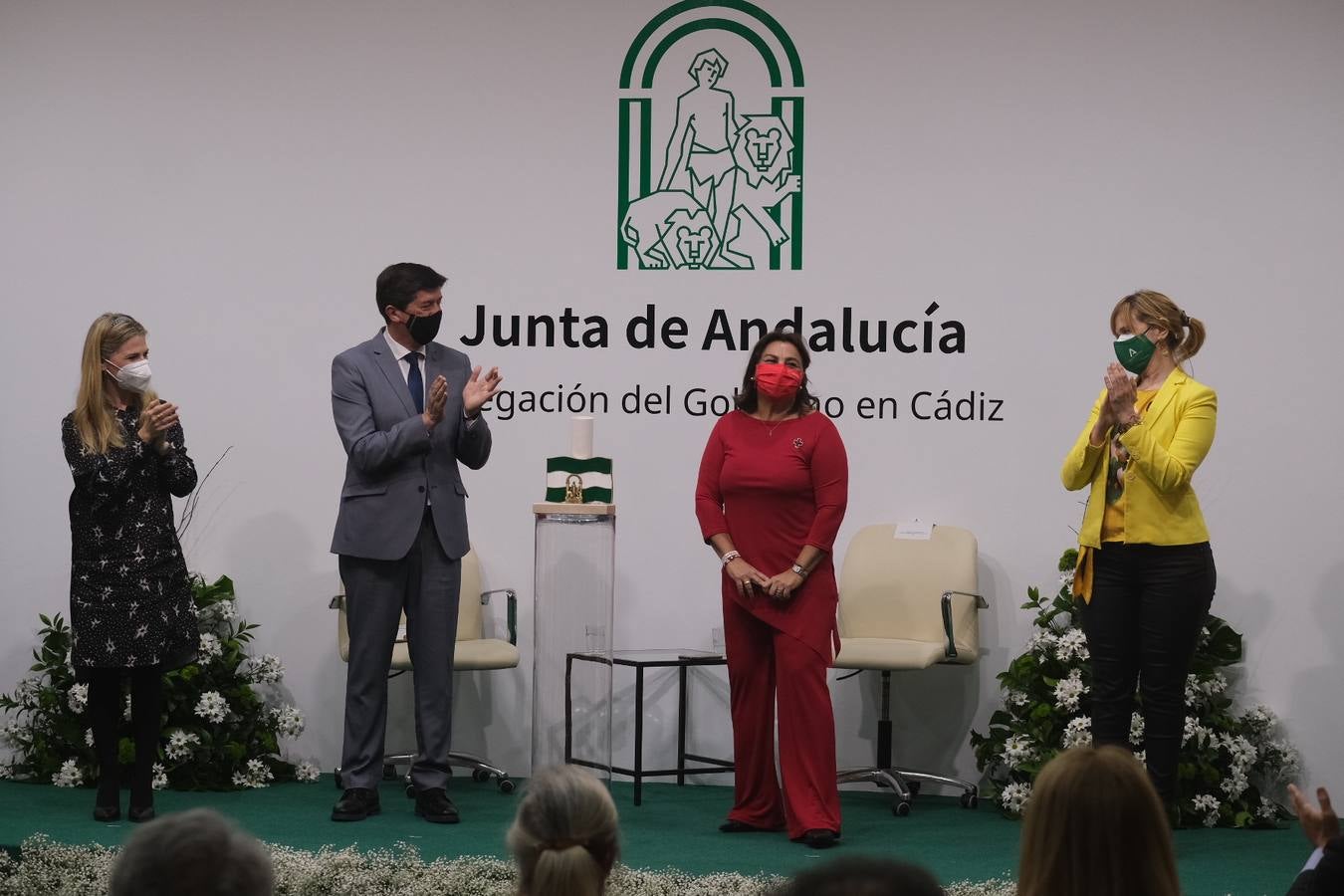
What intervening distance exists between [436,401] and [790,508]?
3.82 ft

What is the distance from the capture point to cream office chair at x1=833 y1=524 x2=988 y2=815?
5.67 metres

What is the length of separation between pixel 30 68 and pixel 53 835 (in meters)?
3.36

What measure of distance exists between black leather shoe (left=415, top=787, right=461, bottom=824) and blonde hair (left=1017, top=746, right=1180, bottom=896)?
11.3 ft

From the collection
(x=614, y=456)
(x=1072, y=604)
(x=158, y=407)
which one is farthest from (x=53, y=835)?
(x=1072, y=604)

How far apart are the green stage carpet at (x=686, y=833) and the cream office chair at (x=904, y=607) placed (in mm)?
119

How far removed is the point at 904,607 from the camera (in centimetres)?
598

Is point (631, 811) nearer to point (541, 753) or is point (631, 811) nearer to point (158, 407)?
point (541, 753)

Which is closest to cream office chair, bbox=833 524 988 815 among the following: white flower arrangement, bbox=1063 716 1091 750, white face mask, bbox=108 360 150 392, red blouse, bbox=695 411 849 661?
white flower arrangement, bbox=1063 716 1091 750

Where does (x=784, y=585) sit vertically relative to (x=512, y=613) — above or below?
above

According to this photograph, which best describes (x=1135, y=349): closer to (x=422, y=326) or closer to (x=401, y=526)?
(x=422, y=326)

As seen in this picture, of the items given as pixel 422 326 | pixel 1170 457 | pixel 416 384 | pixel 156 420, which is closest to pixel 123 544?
pixel 156 420

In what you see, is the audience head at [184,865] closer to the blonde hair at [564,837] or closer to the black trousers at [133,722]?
the blonde hair at [564,837]

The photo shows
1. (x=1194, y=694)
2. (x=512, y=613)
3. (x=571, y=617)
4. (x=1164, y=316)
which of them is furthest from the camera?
(x=512, y=613)

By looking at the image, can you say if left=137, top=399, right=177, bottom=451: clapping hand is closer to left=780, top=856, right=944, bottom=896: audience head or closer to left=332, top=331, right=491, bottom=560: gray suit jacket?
left=332, top=331, right=491, bottom=560: gray suit jacket
